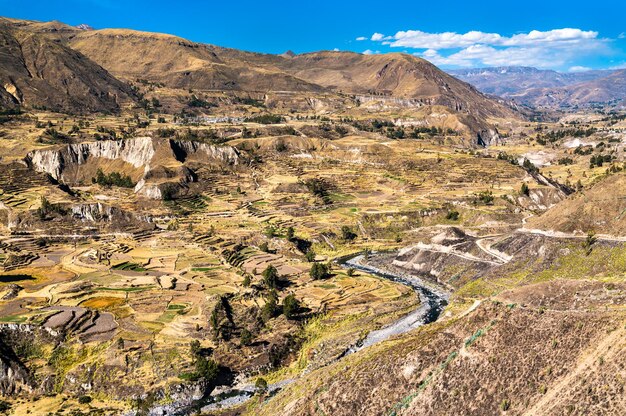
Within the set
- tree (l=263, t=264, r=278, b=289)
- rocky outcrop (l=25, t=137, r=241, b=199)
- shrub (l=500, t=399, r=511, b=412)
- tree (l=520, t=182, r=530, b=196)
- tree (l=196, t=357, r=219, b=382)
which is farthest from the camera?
rocky outcrop (l=25, t=137, r=241, b=199)

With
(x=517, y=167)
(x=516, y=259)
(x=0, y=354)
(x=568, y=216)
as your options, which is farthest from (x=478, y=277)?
(x=517, y=167)

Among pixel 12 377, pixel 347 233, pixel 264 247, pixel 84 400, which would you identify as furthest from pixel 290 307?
pixel 347 233

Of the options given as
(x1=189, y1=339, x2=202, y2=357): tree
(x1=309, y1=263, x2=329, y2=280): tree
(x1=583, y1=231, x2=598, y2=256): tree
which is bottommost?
(x1=189, y1=339, x2=202, y2=357): tree

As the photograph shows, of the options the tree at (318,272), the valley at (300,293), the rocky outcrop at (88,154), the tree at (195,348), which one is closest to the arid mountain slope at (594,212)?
the valley at (300,293)

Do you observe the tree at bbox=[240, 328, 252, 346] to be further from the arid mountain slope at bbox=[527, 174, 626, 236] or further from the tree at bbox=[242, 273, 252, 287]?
the arid mountain slope at bbox=[527, 174, 626, 236]

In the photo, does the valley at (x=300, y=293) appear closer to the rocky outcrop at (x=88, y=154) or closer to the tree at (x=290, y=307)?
the tree at (x=290, y=307)

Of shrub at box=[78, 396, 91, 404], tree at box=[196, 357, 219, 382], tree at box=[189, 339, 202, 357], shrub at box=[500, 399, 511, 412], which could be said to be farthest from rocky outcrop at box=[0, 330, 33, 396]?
shrub at box=[500, 399, 511, 412]

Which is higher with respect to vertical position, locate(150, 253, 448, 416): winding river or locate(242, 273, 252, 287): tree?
locate(242, 273, 252, 287): tree
